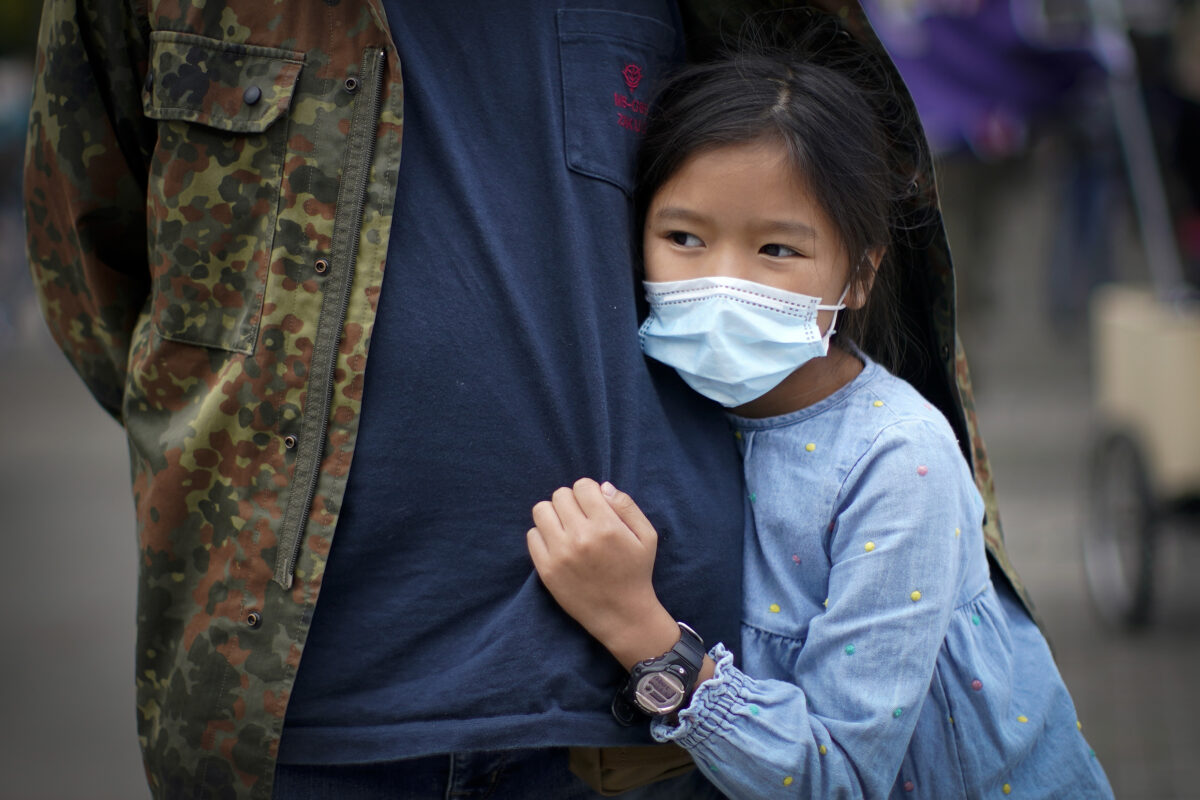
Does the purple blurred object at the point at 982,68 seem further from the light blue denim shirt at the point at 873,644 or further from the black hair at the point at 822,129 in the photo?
the light blue denim shirt at the point at 873,644

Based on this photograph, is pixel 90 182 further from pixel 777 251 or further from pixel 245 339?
pixel 777 251

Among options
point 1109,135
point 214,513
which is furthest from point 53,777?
point 1109,135

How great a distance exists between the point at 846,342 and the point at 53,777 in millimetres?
3167

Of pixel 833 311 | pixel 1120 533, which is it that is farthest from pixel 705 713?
pixel 1120 533

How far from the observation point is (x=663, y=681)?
55.4 inches

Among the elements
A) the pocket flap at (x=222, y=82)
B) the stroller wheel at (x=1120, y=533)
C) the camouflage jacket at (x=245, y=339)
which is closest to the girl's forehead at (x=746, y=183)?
the camouflage jacket at (x=245, y=339)

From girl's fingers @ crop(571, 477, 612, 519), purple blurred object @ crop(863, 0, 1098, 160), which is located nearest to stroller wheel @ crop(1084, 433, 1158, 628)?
purple blurred object @ crop(863, 0, 1098, 160)

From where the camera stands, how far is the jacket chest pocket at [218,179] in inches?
56.1

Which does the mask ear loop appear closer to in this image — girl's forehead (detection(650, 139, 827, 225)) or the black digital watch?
girl's forehead (detection(650, 139, 827, 225))

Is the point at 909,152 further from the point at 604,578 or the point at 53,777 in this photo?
the point at 53,777

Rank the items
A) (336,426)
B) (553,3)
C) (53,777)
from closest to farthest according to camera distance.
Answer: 1. (336,426)
2. (553,3)
3. (53,777)

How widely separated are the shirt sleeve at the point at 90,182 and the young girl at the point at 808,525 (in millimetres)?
661

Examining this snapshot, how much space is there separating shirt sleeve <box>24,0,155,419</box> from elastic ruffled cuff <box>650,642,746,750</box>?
87cm

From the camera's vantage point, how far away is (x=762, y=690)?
4.72 feet
